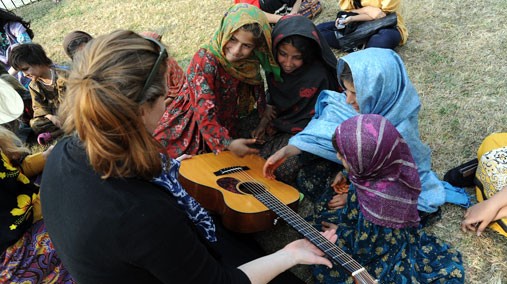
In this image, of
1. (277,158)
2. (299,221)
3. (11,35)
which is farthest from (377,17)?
(11,35)

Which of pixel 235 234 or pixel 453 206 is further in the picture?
pixel 453 206

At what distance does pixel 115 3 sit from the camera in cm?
584

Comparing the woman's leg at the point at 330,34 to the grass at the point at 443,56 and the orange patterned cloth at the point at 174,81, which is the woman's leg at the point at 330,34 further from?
the orange patterned cloth at the point at 174,81

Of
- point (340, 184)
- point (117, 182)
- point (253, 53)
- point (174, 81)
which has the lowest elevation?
point (340, 184)

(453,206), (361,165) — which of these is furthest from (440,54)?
(361,165)

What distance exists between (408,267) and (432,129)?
137cm

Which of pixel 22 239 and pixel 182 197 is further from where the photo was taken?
pixel 22 239

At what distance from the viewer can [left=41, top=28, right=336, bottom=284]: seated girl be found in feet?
3.33

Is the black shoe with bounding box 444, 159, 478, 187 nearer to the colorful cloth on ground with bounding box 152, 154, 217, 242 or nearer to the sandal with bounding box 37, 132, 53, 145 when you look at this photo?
the colorful cloth on ground with bounding box 152, 154, 217, 242

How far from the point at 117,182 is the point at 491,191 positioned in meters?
2.11

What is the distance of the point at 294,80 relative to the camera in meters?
2.63

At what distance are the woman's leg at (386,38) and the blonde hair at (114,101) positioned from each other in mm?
3057

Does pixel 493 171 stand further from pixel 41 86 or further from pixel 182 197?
pixel 41 86

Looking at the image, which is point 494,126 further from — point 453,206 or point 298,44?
point 298,44
